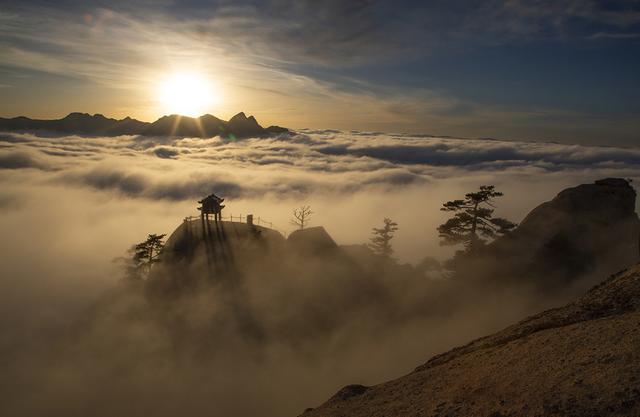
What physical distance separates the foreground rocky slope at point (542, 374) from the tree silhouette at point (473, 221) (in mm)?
21458

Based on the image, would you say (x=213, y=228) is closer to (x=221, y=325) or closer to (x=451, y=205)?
(x=221, y=325)

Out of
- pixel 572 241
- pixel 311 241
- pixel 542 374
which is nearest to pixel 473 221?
pixel 572 241

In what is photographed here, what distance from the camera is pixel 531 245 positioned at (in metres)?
41.2

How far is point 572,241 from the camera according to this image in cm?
4041

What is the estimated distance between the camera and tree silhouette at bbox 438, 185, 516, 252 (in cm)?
3831

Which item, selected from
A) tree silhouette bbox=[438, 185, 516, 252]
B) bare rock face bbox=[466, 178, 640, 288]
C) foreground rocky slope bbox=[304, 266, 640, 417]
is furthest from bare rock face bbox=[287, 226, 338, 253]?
foreground rocky slope bbox=[304, 266, 640, 417]

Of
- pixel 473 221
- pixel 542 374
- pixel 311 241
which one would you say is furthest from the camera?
pixel 311 241

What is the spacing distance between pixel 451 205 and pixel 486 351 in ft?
83.9

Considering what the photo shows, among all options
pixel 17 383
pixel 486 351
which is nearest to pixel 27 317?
pixel 17 383

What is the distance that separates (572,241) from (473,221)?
37.2ft

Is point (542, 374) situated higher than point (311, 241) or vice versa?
point (542, 374)

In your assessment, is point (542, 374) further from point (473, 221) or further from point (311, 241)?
point (311, 241)

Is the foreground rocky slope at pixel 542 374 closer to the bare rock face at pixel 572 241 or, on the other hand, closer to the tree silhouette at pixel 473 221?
the tree silhouette at pixel 473 221

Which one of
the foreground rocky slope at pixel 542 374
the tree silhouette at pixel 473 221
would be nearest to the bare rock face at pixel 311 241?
the tree silhouette at pixel 473 221
